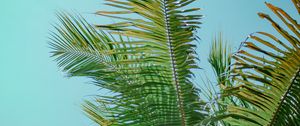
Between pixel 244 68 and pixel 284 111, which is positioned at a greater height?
pixel 244 68

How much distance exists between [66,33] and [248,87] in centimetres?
119

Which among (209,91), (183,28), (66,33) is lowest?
(209,91)

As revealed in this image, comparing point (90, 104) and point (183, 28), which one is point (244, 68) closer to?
point (183, 28)

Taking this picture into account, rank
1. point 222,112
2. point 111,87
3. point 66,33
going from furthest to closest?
point 66,33, point 111,87, point 222,112

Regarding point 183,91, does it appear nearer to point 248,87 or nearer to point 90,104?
point 248,87

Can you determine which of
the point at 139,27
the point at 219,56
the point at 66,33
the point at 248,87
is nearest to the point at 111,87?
the point at 66,33

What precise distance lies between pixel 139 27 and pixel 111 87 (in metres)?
0.65

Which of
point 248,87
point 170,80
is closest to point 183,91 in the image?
point 170,80

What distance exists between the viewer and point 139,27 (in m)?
2.05

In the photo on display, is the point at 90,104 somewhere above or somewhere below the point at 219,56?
below

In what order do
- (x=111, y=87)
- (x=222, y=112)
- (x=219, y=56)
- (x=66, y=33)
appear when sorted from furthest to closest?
(x=219, y=56)
(x=66, y=33)
(x=111, y=87)
(x=222, y=112)

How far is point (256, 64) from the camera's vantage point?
6.57 feet

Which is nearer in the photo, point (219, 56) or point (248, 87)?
point (248, 87)

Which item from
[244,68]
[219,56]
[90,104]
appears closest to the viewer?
[244,68]
